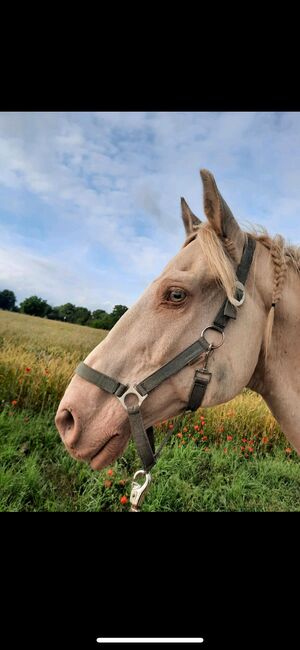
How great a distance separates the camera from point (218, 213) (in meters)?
1.30

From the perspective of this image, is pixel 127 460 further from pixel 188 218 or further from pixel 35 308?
pixel 35 308

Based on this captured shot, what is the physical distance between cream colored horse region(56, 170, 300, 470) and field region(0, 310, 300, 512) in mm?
760

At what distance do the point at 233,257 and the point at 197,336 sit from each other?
1.31 ft

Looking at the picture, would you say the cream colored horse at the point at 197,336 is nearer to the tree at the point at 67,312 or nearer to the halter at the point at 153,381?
the halter at the point at 153,381

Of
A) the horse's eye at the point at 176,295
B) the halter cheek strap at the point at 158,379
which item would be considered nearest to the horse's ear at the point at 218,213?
the halter cheek strap at the point at 158,379

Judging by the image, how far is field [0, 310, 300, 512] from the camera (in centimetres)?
235

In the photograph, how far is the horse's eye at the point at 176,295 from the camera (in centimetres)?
129
